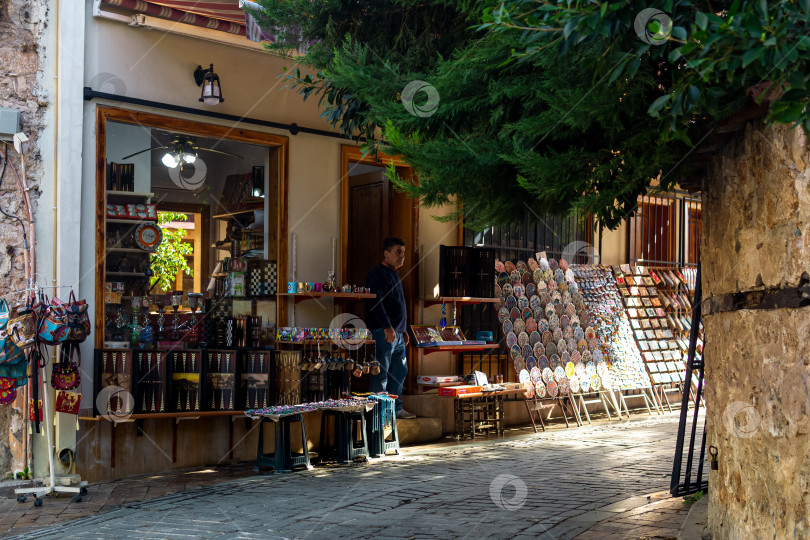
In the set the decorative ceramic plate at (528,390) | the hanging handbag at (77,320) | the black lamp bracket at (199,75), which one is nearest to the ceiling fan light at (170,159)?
the black lamp bracket at (199,75)

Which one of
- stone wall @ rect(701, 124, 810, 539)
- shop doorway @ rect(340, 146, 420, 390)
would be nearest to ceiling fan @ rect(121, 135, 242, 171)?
shop doorway @ rect(340, 146, 420, 390)

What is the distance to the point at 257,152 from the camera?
9.93m

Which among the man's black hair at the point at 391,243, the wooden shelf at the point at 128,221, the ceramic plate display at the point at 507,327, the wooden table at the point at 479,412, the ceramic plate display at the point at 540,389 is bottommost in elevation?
the wooden table at the point at 479,412

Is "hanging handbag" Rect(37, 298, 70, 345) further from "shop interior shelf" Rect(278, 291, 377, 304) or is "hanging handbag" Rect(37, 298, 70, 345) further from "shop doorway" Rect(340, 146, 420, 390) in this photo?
"shop doorway" Rect(340, 146, 420, 390)

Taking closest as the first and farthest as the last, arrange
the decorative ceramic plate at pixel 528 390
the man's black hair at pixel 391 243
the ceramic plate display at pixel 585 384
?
the man's black hair at pixel 391 243 → the decorative ceramic plate at pixel 528 390 → the ceramic plate display at pixel 585 384

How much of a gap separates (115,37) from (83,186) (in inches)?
57.8

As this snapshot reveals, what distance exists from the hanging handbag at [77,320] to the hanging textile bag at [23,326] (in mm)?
279

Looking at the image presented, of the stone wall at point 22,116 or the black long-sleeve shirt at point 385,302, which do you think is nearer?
the stone wall at point 22,116

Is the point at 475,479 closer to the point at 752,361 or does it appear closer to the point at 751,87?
the point at 752,361

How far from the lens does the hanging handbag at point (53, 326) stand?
717 cm

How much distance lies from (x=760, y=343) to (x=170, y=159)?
313 inches

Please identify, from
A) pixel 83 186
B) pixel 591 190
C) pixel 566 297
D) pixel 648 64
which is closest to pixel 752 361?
pixel 591 190

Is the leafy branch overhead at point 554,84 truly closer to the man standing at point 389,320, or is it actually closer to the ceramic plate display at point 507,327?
the man standing at point 389,320

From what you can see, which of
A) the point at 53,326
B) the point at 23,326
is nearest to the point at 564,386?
the point at 53,326
